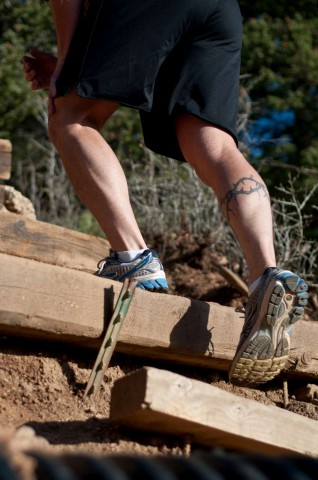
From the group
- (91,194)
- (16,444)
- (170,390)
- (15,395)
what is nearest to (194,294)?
(91,194)

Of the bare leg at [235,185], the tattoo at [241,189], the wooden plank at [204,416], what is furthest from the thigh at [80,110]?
the wooden plank at [204,416]

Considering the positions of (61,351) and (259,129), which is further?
A: (259,129)

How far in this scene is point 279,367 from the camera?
299 cm

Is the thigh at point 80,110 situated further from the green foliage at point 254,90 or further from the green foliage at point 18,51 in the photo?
the green foliage at point 18,51

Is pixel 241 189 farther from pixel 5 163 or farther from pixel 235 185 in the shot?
pixel 5 163

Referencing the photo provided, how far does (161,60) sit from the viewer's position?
322 cm

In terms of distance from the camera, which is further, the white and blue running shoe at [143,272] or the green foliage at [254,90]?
the green foliage at [254,90]

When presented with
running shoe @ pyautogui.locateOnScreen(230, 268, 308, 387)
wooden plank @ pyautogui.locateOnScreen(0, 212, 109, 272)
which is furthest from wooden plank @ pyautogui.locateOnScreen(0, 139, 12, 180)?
running shoe @ pyautogui.locateOnScreen(230, 268, 308, 387)

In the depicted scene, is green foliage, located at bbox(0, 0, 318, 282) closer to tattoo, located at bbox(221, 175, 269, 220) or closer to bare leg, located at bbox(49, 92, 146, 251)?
bare leg, located at bbox(49, 92, 146, 251)

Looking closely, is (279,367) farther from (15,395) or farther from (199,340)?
(15,395)

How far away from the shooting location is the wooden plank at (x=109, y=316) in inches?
109

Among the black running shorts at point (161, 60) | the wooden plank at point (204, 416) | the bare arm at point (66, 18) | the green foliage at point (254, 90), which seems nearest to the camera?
the wooden plank at point (204, 416)

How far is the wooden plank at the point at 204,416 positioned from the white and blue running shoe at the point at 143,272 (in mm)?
758

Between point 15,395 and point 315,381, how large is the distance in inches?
53.4
